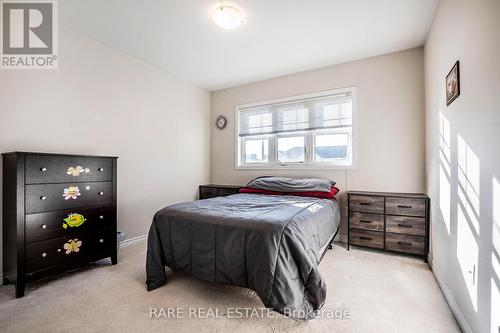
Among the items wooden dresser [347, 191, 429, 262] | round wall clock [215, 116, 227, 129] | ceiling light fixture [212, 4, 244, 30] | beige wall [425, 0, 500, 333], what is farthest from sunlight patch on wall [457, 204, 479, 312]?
round wall clock [215, 116, 227, 129]

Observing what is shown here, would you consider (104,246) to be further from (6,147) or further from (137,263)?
(6,147)

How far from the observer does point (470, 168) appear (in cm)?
147

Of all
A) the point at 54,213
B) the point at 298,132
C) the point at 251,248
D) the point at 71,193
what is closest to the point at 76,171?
the point at 71,193

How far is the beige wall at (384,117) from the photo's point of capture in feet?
9.77

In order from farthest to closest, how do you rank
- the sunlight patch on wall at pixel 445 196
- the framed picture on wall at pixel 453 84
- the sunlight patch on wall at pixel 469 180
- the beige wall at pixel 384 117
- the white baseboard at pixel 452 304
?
the beige wall at pixel 384 117 → the sunlight patch on wall at pixel 445 196 → the framed picture on wall at pixel 453 84 → the white baseboard at pixel 452 304 → the sunlight patch on wall at pixel 469 180

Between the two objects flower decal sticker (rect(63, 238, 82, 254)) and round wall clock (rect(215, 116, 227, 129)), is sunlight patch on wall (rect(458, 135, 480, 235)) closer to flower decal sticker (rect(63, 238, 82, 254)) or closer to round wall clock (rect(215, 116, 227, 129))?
flower decal sticker (rect(63, 238, 82, 254))

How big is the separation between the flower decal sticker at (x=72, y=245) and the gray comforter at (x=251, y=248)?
81 cm

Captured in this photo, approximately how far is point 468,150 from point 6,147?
3.71 meters

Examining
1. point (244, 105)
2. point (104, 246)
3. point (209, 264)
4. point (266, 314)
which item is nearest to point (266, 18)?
point (244, 105)

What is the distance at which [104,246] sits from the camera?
8.22 ft

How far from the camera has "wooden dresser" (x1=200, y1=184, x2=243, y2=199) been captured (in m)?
3.92

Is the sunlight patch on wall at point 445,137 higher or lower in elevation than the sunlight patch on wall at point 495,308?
higher

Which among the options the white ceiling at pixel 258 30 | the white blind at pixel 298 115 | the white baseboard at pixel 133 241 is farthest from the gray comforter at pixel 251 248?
the white ceiling at pixel 258 30

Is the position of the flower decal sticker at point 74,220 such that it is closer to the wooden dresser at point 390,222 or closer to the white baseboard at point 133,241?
the white baseboard at point 133,241
